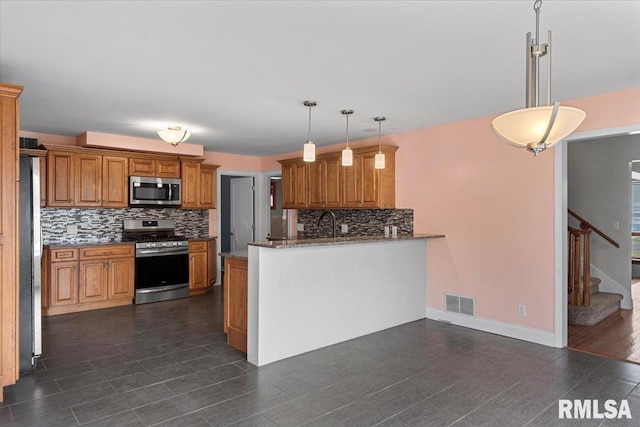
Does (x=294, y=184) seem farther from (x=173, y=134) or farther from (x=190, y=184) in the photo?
(x=173, y=134)

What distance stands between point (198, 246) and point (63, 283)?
6.12 feet

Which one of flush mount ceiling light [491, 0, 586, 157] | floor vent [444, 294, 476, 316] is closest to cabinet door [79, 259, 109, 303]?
floor vent [444, 294, 476, 316]

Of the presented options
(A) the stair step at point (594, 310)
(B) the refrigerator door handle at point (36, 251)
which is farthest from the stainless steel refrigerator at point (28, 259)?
(A) the stair step at point (594, 310)

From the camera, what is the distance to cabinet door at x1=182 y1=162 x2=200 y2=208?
6.28 metres

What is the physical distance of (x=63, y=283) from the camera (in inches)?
201

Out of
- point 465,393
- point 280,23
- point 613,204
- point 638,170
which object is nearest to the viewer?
point 280,23

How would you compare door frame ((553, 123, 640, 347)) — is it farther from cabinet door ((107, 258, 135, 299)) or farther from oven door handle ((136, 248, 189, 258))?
cabinet door ((107, 258, 135, 299))

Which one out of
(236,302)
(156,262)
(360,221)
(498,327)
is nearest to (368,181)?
(360,221)

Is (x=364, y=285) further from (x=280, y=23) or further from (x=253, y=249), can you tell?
(x=280, y=23)

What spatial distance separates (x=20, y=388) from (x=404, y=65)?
3.72 meters

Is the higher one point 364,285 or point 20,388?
point 364,285

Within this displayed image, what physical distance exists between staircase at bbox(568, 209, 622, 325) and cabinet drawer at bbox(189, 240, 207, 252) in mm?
5167

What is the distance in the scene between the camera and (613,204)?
5.73 metres

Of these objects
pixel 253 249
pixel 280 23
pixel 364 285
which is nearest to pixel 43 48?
pixel 280 23
